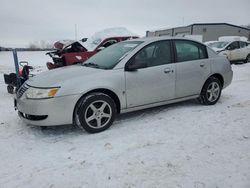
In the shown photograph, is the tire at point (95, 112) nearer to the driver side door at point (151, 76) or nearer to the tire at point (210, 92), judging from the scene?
the driver side door at point (151, 76)

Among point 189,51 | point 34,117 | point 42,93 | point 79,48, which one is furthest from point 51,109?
point 79,48

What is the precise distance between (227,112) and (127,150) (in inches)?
97.5

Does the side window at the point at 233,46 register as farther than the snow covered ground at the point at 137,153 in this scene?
Yes

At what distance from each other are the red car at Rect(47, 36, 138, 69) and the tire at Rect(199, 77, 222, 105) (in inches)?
199

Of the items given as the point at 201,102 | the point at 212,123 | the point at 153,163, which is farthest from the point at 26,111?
the point at 201,102

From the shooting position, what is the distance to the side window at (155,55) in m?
4.08

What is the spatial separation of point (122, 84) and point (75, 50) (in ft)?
18.9

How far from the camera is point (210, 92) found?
16.3 ft

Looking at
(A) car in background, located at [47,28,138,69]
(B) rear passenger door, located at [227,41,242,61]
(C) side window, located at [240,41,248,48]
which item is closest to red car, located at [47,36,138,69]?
(A) car in background, located at [47,28,138,69]

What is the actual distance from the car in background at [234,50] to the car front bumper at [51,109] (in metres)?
11.8

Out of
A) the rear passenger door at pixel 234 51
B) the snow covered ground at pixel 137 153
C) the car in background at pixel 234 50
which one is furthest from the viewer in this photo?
the rear passenger door at pixel 234 51

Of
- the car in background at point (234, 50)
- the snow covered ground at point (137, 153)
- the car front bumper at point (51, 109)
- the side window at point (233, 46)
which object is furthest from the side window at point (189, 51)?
the side window at point (233, 46)

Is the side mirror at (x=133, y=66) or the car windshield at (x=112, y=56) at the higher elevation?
the car windshield at (x=112, y=56)

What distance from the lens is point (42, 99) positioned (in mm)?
3348
